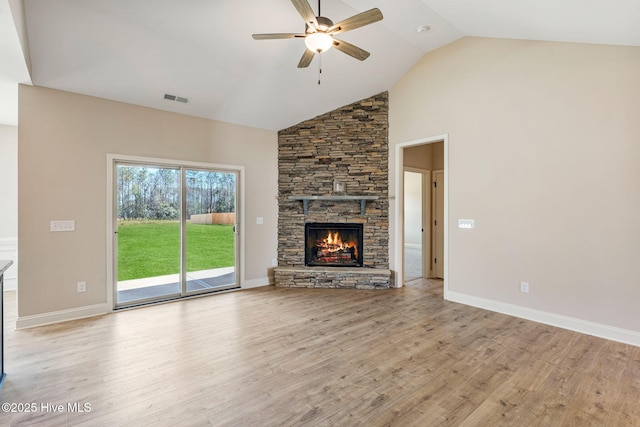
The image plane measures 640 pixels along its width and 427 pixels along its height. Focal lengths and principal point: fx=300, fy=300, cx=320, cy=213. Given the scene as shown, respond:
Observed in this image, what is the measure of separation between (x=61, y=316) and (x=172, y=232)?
5.32 ft

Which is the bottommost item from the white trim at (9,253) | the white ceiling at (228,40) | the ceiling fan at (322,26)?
the white trim at (9,253)

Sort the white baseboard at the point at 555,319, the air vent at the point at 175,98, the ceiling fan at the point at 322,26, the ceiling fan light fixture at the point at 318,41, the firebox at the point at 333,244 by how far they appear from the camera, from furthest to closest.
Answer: the firebox at the point at 333,244, the air vent at the point at 175,98, the white baseboard at the point at 555,319, the ceiling fan light fixture at the point at 318,41, the ceiling fan at the point at 322,26

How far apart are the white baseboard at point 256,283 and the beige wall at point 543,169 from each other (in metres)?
3.10

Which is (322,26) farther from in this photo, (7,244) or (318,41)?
(7,244)

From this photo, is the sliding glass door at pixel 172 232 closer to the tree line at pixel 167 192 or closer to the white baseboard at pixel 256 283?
the tree line at pixel 167 192

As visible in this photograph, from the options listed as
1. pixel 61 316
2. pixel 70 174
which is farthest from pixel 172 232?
pixel 61 316

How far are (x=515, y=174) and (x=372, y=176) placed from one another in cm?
219

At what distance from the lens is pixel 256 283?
5348 millimetres

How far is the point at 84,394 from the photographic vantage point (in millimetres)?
2242

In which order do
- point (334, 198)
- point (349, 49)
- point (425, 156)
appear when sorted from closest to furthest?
point (349, 49) < point (334, 198) < point (425, 156)

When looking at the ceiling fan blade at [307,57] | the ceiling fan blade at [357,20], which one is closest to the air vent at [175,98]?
the ceiling fan blade at [307,57]

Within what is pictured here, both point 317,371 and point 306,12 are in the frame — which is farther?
point 317,371

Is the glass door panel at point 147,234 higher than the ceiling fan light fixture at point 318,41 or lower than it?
lower

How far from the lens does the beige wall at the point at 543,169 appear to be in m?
3.11
